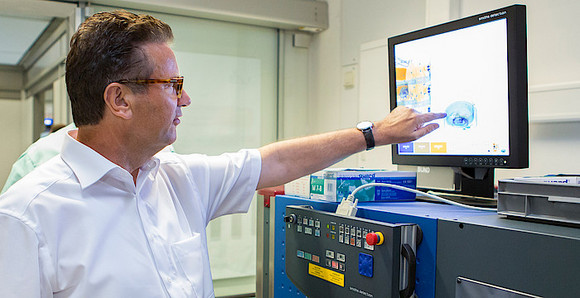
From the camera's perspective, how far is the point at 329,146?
1.23m

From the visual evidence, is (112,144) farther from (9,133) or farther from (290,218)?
(9,133)

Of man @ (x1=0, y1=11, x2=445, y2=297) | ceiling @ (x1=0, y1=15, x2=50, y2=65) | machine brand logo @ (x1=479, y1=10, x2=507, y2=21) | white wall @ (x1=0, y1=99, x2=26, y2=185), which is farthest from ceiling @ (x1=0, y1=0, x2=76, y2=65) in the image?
machine brand logo @ (x1=479, y1=10, x2=507, y2=21)

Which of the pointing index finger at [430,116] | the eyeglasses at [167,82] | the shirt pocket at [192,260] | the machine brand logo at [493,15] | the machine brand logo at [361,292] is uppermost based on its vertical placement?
the machine brand logo at [493,15]

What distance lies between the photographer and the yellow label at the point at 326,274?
111cm

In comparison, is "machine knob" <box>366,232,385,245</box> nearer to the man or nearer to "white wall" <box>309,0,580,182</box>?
the man

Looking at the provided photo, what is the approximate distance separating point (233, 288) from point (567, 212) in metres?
2.49

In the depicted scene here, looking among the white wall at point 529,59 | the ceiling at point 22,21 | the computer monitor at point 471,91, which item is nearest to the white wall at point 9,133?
the ceiling at point 22,21

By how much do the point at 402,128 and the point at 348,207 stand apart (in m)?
0.25

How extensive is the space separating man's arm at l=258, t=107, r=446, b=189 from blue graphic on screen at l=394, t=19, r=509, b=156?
0.29ft

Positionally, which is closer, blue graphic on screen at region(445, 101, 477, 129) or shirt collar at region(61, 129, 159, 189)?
shirt collar at region(61, 129, 159, 189)

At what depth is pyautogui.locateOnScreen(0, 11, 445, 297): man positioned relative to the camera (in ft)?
2.84

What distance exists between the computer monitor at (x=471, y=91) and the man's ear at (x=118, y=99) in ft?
2.69

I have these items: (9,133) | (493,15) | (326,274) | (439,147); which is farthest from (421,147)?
(9,133)

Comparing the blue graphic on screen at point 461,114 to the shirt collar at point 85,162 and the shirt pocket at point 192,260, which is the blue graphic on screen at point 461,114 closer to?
the shirt pocket at point 192,260
